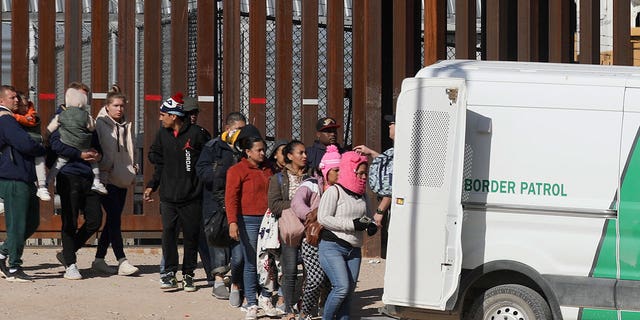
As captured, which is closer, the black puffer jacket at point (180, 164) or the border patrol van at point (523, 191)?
the border patrol van at point (523, 191)

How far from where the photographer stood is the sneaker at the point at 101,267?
41.6ft

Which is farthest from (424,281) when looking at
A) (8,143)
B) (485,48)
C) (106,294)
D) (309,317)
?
(485,48)

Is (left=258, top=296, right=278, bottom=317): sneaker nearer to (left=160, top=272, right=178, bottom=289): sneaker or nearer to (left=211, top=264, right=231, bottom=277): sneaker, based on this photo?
(left=211, top=264, right=231, bottom=277): sneaker

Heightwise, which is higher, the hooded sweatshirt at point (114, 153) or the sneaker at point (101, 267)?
the hooded sweatshirt at point (114, 153)

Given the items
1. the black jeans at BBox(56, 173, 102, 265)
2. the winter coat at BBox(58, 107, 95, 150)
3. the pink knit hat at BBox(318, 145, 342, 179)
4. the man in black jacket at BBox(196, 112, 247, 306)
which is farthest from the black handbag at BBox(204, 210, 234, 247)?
the winter coat at BBox(58, 107, 95, 150)

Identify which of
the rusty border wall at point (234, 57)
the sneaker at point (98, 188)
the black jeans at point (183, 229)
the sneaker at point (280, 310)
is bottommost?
the sneaker at point (280, 310)

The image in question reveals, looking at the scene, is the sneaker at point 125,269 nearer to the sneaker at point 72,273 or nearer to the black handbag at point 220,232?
the sneaker at point 72,273

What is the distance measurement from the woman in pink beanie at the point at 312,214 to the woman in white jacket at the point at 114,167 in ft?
7.93

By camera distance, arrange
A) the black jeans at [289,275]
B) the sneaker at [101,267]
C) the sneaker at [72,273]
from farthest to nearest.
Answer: the sneaker at [101,267], the sneaker at [72,273], the black jeans at [289,275]

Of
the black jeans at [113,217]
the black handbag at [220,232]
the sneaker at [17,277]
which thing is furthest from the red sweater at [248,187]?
the sneaker at [17,277]

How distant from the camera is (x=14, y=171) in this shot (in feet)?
38.8

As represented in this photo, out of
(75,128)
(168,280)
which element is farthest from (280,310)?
(75,128)

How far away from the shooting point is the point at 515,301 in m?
9.65

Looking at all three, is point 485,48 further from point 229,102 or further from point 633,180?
point 633,180
